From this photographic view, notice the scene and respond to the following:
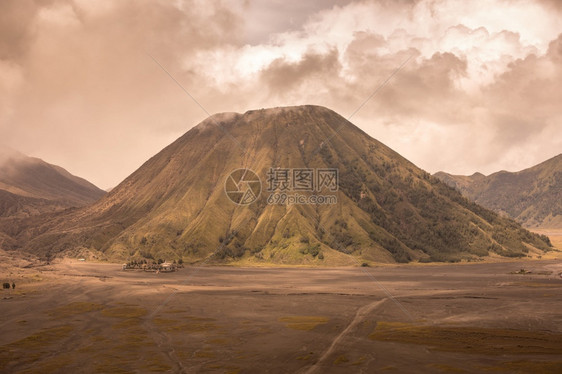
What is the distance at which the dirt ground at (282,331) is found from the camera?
34.9 metres

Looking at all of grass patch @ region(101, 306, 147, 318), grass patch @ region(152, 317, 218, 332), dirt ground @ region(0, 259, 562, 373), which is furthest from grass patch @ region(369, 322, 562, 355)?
grass patch @ region(101, 306, 147, 318)

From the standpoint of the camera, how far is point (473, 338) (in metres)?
43.0

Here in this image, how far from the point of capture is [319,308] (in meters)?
61.9

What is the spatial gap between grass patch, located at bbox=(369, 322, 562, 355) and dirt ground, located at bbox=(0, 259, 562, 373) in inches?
4.3

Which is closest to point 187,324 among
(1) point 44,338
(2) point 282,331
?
(2) point 282,331

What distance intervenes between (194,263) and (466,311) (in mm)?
134505

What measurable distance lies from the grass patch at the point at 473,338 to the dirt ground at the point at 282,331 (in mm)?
110

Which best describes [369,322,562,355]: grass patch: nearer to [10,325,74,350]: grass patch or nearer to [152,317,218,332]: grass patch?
[152,317,218,332]: grass patch

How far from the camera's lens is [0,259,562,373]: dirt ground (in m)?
34.9

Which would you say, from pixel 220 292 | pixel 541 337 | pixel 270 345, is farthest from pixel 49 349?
pixel 541 337

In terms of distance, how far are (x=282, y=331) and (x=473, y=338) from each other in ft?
66.2

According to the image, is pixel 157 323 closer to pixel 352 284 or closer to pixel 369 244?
pixel 352 284

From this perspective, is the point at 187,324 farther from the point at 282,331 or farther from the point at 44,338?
the point at 44,338

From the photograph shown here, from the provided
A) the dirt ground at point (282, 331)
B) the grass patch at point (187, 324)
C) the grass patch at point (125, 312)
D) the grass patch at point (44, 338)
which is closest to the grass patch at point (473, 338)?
the dirt ground at point (282, 331)
